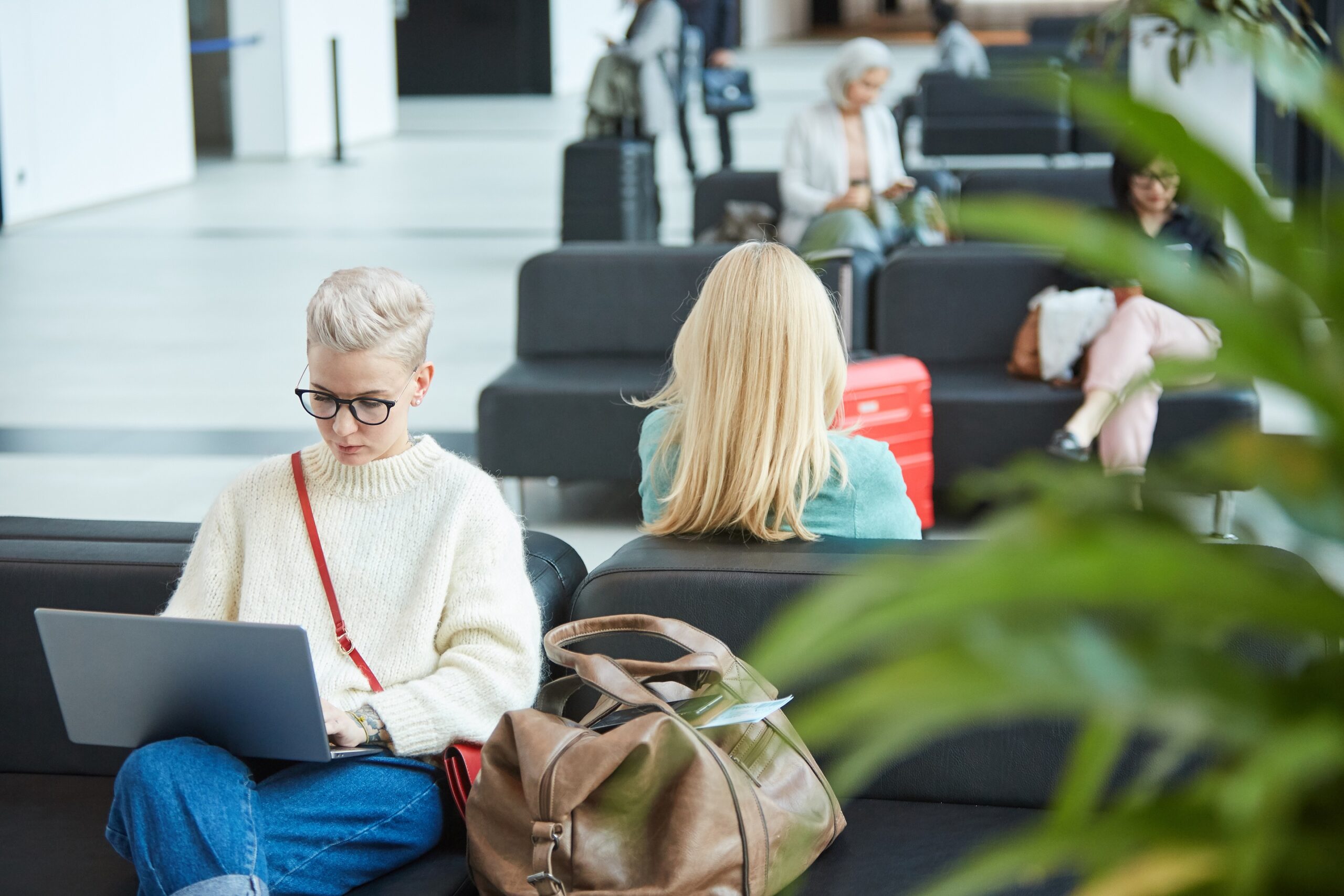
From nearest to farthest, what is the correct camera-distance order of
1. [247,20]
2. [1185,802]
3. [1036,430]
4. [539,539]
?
[1185,802]
[539,539]
[1036,430]
[247,20]

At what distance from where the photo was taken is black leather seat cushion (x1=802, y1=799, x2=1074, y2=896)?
1.96 m

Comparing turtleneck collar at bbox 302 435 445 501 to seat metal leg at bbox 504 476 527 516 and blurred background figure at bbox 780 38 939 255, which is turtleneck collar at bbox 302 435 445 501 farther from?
blurred background figure at bbox 780 38 939 255

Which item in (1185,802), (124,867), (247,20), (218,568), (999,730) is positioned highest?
(247,20)

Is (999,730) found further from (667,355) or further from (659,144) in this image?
(659,144)

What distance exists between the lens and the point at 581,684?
2.15 metres

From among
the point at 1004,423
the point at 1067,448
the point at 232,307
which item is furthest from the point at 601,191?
the point at 1067,448

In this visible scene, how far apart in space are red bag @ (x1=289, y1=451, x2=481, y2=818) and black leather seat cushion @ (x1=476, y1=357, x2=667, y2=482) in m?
2.56

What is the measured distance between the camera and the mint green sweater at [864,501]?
2555mm

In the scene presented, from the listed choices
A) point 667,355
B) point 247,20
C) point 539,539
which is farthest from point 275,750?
point 247,20

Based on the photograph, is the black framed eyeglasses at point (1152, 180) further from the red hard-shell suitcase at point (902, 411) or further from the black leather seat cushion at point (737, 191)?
the black leather seat cushion at point (737, 191)

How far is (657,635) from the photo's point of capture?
201 cm

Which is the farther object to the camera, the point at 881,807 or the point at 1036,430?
the point at 1036,430

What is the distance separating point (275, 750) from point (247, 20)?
1487 cm

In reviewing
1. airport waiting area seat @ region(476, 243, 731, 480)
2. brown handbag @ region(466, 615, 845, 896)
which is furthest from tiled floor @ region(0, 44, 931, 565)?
brown handbag @ region(466, 615, 845, 896)
